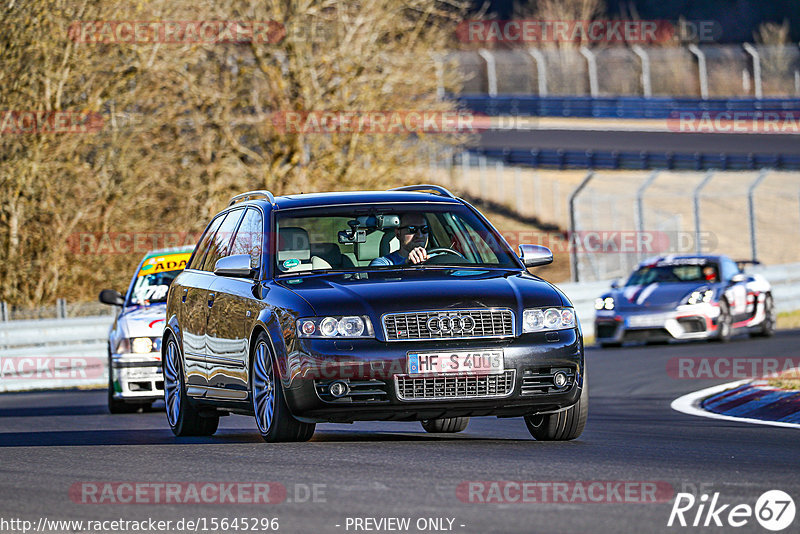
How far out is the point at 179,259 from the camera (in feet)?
53.9

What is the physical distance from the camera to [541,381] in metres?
9.19

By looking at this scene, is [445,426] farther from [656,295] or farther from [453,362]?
[656,295]

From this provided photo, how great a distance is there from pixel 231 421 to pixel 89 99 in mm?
15150

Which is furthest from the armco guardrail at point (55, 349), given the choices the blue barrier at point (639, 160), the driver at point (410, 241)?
the blue barrier at point (639, 160)

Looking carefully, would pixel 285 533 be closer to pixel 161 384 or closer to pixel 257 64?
pixel 161 384

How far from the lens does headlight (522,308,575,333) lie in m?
9.19

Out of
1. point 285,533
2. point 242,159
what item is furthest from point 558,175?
point 285,533

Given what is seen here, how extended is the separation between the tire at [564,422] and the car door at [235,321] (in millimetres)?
1944

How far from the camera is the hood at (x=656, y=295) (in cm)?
2262

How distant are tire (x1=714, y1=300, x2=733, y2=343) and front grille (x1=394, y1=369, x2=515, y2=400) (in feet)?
46.5
